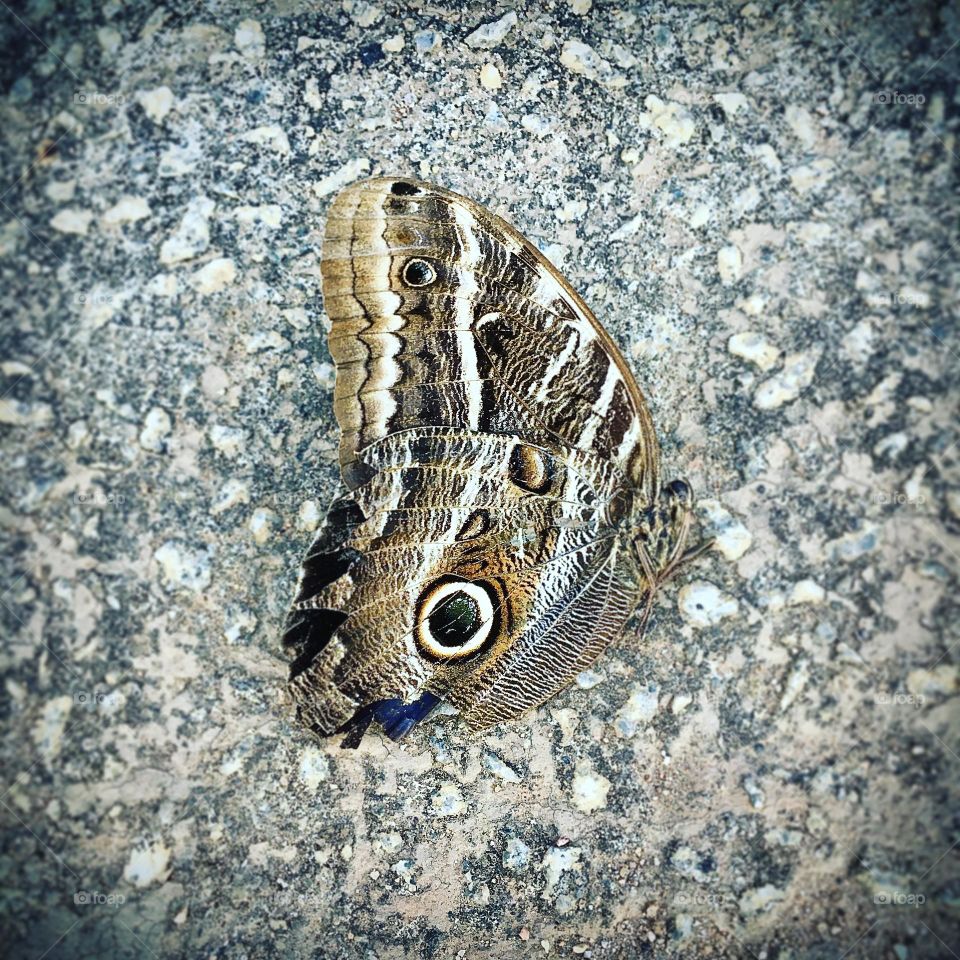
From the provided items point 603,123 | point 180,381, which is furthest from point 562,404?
point 180,381

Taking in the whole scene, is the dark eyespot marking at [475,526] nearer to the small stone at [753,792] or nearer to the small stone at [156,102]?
the small stone at [753,792]

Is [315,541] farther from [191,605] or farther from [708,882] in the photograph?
[708,882]

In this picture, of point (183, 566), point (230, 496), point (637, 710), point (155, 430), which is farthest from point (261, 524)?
point (637, 710)

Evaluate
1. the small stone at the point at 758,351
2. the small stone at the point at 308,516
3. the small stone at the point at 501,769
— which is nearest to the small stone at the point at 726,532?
the small stone at the point at 758,351

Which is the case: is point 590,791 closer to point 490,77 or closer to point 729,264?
point 729,264

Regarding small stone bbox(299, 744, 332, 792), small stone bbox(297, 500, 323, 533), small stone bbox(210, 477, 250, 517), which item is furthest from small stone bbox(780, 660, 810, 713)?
small stone bbox(210, 477, 250, 517)

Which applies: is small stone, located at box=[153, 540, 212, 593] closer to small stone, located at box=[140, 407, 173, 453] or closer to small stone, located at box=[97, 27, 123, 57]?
small stone, located at box=[140, 407, 173, 453]
